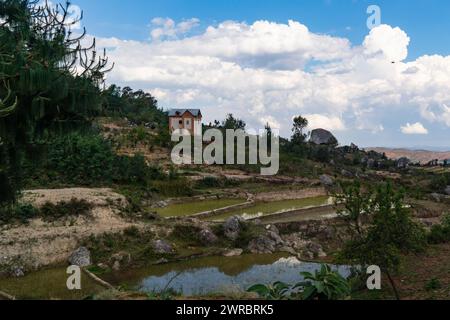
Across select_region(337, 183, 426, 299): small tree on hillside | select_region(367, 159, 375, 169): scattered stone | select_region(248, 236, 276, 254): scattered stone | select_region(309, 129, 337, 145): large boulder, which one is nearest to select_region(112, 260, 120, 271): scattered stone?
select_region(248, 236, 276, 254): scattered stone

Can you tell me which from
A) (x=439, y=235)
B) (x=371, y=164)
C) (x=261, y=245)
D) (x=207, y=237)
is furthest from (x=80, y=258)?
(x=371, y=164)

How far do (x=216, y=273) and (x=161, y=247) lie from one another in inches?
130

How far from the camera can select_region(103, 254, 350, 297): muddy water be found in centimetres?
1617

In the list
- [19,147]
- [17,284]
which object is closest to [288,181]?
[17,284]

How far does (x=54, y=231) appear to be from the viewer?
1953cm

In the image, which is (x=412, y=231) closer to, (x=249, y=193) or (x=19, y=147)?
(x=19, y=147)

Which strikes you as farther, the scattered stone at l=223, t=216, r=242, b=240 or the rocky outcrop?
the scattered stone at l=223, t=216, r=242, b=240

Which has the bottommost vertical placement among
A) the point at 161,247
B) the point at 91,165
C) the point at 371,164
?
the point at 161,247

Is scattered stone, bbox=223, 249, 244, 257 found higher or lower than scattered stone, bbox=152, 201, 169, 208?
lower

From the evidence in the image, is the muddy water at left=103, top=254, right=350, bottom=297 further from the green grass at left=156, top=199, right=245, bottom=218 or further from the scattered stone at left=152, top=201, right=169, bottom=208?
the scattered stone at left=152, top=201, right=169, bottom=208

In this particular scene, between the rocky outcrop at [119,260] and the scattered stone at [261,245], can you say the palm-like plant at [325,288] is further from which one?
the scattered stone at [261,245]

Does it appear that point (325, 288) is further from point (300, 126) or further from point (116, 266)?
point (300, 126)

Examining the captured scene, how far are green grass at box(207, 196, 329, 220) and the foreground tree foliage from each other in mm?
16176
